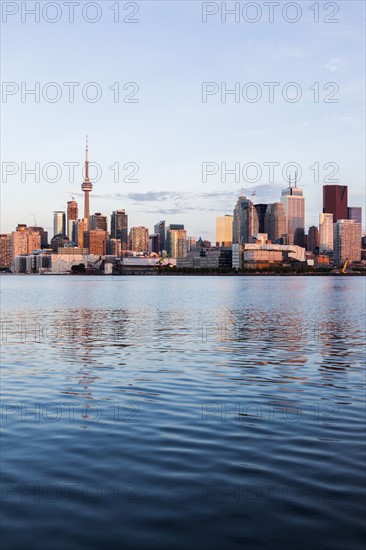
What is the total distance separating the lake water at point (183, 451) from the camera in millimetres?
11859

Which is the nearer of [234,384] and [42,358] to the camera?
[234,384]

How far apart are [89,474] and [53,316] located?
191 feet

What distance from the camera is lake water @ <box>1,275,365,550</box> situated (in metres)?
11.9

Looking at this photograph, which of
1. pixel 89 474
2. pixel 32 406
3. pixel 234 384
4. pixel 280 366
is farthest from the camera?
pixel 280 366

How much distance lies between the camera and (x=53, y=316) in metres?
71.8

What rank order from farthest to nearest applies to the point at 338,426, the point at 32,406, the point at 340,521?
the point at 32,406, the point at 338,426, the point at 340,521

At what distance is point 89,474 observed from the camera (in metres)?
14.9

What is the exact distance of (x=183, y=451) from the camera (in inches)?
658

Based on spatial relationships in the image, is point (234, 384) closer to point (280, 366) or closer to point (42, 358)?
point (280, 366)

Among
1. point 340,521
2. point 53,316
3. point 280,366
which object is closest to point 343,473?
point 340,521

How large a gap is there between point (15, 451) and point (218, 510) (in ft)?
20.6

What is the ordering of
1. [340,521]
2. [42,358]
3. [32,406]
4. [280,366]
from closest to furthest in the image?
[340,521] < [32,406] < [280,366] < [42,358]

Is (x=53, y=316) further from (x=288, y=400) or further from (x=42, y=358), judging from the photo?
(x=288, y=400)

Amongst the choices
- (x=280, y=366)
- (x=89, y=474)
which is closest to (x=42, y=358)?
(x=280, y=366)
